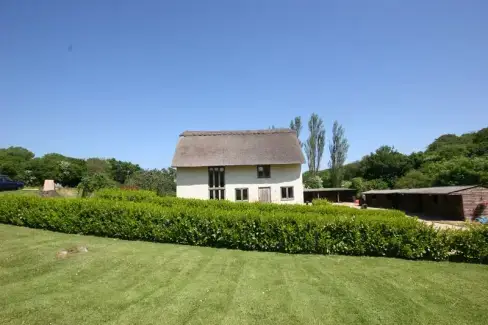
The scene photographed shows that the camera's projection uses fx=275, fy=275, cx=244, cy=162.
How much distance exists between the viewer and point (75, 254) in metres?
8.87

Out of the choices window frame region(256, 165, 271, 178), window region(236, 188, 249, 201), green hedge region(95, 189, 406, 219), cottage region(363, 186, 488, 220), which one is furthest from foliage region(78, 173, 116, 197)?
cottage region(363, 186, 488, 220)

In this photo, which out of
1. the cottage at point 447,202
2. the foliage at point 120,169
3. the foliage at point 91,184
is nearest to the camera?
the cottage at point 447,202

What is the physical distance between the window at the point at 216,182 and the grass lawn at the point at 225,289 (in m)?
19.2

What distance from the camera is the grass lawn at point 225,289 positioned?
18.0 feet

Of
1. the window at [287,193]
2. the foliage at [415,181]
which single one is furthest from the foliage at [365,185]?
the window at [287,193]

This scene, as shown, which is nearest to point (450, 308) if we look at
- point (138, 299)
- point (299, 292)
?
point (299, 292)

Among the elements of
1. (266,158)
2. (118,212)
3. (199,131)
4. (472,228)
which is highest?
(199,131)

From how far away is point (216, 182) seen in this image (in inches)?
1161

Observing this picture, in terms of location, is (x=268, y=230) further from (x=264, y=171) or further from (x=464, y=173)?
(x=464, y=173)

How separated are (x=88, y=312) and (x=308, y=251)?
306 inches

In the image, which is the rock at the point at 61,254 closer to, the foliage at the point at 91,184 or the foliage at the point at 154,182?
the foliage at the point at 91,184

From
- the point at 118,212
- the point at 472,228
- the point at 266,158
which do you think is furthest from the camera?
the point at 266,158

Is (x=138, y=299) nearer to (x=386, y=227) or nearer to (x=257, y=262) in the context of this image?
(x=257, y=262)

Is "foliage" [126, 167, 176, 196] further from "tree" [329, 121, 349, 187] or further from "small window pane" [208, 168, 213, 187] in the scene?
"tree" [329, 121, 349, 187]
